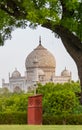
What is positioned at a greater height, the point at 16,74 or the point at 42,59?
the point at 42,59

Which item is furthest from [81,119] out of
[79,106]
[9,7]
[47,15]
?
[9,7]

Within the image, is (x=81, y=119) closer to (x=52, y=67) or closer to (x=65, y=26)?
(x=65, y=26)

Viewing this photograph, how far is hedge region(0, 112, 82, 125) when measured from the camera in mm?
23750

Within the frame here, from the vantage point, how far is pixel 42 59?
428 ft

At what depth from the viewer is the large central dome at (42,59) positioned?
5064 inches

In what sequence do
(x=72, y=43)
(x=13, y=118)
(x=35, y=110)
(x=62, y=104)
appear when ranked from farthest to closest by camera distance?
(x=72, y=43) < (x=62, y=104) < (x=13, y=118) < (x=35, y=110)

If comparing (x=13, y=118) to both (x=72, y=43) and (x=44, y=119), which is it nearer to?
(x=44, y=119)

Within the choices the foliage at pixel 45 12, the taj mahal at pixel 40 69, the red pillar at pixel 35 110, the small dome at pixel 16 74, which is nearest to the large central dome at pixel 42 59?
the taj mahal at pixel 40 69

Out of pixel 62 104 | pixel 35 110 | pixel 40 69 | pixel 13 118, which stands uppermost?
pixel 40 69

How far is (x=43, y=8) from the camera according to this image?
2619cm

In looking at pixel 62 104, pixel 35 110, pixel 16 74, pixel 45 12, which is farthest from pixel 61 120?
pixel 16 74

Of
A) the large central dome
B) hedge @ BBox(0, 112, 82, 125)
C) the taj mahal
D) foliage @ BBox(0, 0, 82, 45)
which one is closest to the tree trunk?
foliage @ BBox(0, 0, 82, 45)

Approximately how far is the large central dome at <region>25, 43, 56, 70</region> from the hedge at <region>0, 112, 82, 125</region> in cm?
10266

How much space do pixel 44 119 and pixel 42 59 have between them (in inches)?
4190
